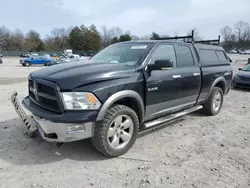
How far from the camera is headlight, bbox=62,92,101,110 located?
2898 millimetres

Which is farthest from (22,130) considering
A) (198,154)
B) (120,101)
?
(198,154)

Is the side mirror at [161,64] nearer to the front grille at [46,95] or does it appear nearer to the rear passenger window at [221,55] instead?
the front grille at [46,95]

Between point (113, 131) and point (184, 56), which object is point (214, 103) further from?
point (113, 131)

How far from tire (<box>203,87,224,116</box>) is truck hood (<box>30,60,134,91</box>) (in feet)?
9.69

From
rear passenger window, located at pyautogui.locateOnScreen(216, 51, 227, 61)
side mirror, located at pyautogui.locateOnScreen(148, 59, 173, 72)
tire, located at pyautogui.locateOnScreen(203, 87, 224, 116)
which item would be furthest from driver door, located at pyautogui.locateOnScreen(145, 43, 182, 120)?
rear passenger window, located at pyautogui.locateOnScreen(216, 51, 227, 61)

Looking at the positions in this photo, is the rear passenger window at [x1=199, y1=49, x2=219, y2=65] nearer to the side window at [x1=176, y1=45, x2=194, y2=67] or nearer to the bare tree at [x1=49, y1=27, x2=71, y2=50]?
the side window at [x1=176, y1=45, x2=194, y2=67]

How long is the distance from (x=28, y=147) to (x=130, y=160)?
5.79ft

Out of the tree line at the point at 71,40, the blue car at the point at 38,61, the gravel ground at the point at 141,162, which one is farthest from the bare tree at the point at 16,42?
the gravel ground at the point at 141,162

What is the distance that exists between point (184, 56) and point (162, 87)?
46.2 inches

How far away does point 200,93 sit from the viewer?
5.01 meters

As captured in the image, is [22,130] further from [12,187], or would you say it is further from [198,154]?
[198,154]

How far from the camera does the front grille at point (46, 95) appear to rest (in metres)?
2.96

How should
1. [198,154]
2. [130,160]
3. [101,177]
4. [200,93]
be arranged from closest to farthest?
[101,177] < [130,160] < [198,154] < [200,93]

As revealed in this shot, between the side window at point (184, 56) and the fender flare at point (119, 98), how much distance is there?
1.43 metres
